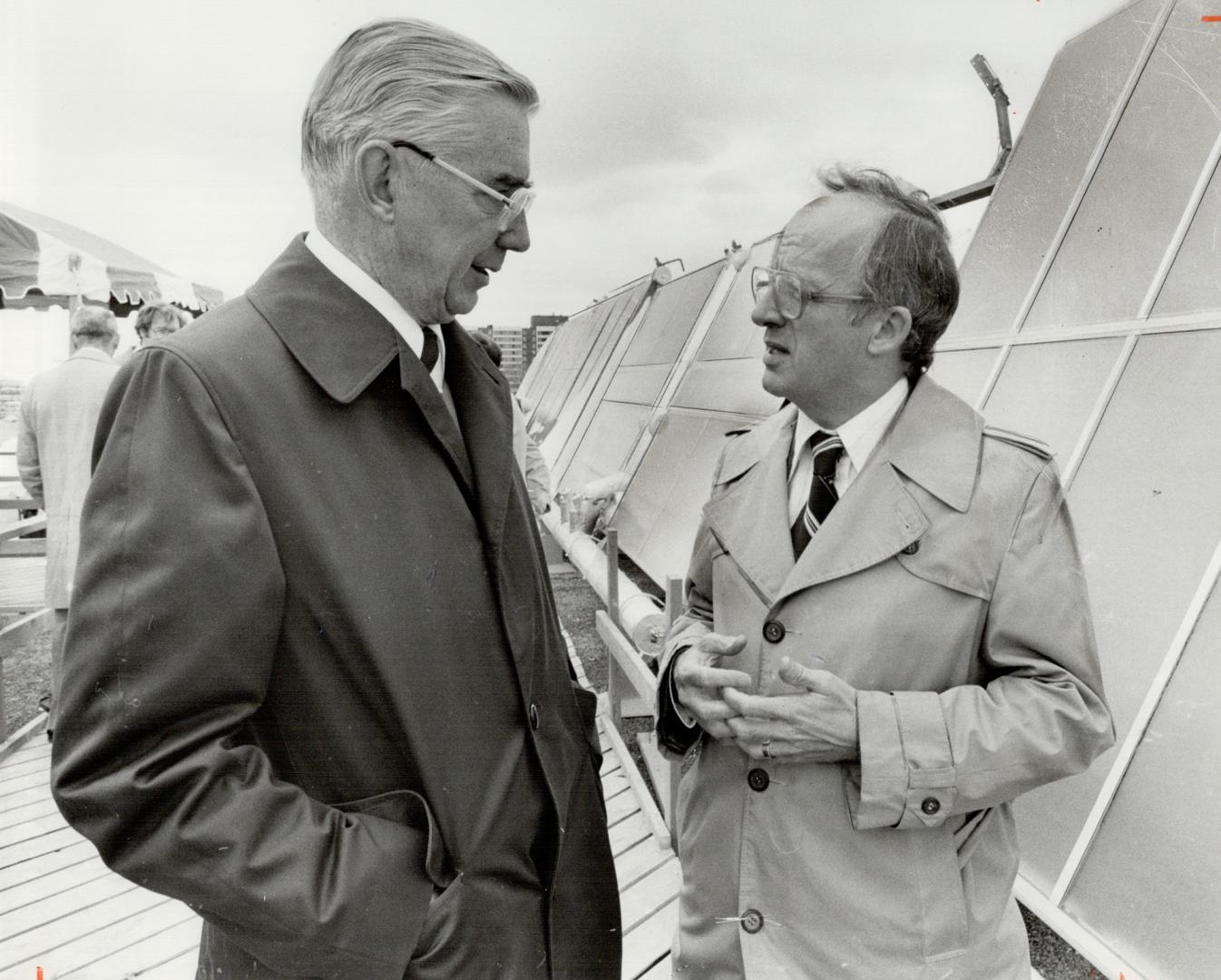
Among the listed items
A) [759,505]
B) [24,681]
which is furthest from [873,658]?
[24,681]

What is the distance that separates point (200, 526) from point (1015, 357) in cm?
294

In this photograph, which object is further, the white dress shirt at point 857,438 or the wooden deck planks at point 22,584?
the wooden deck planks at point 22,584

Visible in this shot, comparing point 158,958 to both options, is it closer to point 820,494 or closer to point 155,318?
point 820,494

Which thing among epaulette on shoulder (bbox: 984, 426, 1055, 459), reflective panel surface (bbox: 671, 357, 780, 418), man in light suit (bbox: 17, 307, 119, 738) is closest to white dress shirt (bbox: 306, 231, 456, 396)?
epaulette on shoulder (bbox: 984, 426, 1055, 459)

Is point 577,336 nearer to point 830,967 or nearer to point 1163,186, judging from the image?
point 1163,186

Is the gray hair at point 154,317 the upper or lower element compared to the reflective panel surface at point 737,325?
lower

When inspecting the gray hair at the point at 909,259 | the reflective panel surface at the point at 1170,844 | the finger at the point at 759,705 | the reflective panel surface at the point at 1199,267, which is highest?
the reflective panel surface at the point at 1199,267

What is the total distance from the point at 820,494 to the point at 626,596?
2232 millimetres

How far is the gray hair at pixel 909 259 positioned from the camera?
1.68 meters

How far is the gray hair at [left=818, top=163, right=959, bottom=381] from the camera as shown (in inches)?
66.3

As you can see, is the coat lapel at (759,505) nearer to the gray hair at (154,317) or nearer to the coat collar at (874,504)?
the coat collar at (874,504)

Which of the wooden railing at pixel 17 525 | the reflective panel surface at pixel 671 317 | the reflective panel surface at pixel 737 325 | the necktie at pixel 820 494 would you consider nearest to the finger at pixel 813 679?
the necktie at pixel 820 494

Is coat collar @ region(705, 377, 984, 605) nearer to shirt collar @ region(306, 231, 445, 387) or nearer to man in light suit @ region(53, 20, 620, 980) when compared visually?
man in light suit @ region(53, 20, 620, 980)

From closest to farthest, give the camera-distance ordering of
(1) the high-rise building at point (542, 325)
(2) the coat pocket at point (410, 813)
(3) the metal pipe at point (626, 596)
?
(2) the coat pocket at point (410, 813), (3) the metal pipe at point (626, 596), (1) the high-rise building at point (542, 325)
